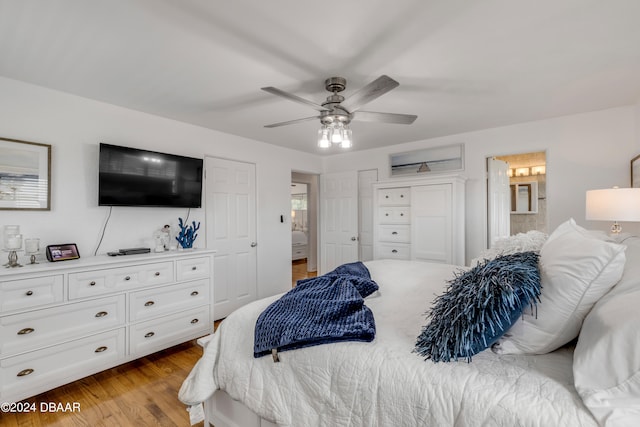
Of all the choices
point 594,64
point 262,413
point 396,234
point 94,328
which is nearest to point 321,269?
point 396,234

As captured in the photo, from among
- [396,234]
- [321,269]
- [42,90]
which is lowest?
[321,269]

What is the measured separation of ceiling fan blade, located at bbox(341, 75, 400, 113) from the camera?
1702mm

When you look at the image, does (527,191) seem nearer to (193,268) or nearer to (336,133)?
(336,133)

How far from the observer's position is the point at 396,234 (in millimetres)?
4094

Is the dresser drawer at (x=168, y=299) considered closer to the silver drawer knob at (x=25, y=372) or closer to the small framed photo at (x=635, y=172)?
the silver drawer knob at (x=25, y=372)

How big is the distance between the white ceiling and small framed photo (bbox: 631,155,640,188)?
56cm

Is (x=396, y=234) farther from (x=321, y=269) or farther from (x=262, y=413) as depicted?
(x=262, y=413)

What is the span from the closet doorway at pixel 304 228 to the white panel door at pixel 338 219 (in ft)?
1.45

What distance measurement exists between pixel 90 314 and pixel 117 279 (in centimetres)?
30

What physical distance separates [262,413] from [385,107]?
2.60 metres

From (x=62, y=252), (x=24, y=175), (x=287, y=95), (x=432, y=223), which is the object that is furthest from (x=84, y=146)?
(x=432, y=223)

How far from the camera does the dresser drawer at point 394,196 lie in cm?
400

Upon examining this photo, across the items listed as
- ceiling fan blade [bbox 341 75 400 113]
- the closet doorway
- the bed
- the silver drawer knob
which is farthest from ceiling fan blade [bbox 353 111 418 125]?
the closet doorway

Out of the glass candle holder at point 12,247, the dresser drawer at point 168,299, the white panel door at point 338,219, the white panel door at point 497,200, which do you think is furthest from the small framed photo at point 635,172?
the glass candle holder at point 12,247
